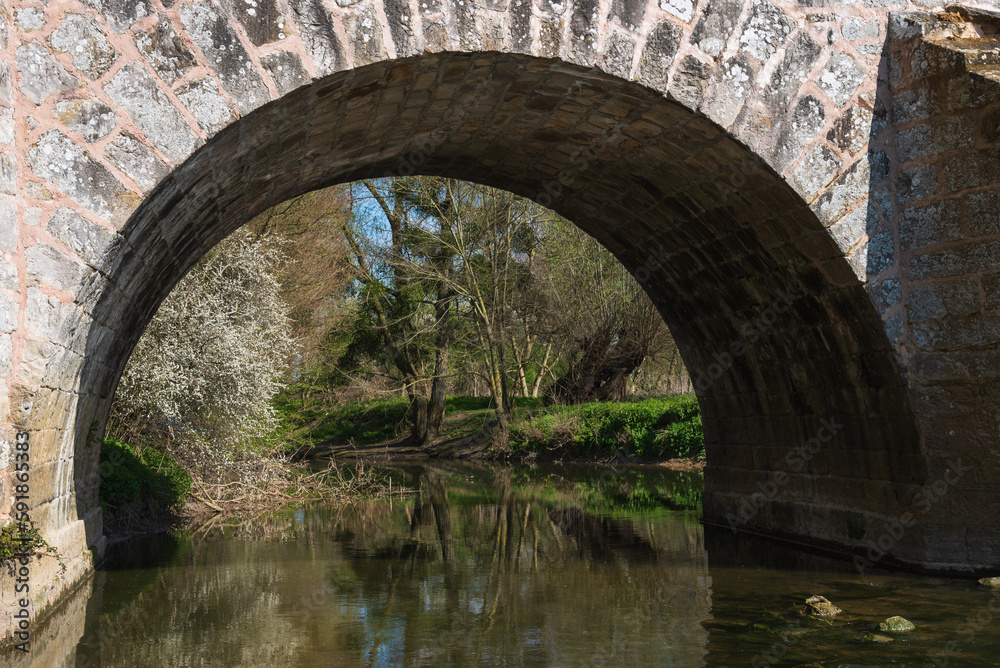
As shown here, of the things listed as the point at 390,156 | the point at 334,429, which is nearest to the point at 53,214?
the point at 390,156

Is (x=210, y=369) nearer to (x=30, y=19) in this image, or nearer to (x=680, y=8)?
(x=30, y=19)

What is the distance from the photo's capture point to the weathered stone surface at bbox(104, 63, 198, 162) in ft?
14.7

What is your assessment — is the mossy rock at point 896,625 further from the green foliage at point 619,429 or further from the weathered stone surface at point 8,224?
the green foliage at point 619,429

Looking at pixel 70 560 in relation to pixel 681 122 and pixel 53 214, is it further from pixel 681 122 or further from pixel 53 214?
pixel 681 122

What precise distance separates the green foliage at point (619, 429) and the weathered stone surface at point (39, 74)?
53.7 feet

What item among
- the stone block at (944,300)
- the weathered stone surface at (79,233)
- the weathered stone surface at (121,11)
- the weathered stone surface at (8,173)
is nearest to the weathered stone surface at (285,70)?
the weathered stone surface at (121,11)

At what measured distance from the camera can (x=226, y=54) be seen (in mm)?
4621

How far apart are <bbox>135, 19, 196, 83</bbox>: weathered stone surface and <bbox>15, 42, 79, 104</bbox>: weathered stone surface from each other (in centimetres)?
40

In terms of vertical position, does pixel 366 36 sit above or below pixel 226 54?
above

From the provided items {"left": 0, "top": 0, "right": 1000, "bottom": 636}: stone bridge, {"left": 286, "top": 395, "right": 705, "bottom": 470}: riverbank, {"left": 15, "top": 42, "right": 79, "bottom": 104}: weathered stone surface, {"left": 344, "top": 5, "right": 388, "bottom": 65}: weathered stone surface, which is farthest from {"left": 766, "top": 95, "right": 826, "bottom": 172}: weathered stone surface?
{"left": 286, "top": 395, "right": 705, "bottom": 470}: riverbank

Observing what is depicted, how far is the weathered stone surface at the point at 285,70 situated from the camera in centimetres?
468

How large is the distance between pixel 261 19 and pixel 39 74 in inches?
46.6

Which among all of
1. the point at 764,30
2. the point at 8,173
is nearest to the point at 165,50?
the point at 8,173

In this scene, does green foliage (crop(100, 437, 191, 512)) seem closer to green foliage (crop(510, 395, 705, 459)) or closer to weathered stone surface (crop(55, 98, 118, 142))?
weathered stone surface (crop(55, 98, 118, 142))
